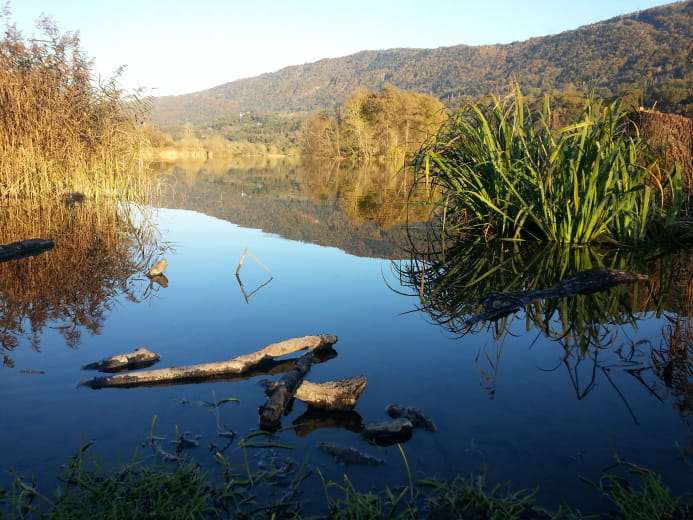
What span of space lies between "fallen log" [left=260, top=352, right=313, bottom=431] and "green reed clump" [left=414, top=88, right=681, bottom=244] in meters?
3.69

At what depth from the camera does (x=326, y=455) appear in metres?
2.47

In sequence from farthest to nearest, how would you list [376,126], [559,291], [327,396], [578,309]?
1. [376,126]
2. [559,291]
3. [578,309]
4. [327,396]

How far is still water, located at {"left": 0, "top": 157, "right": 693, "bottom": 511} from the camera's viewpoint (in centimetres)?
245

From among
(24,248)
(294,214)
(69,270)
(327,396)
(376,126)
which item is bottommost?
(294,214)

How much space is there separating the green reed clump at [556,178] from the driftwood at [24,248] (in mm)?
4928

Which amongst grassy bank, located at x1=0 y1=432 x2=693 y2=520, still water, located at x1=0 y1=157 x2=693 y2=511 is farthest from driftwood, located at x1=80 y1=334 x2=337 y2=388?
grassy bank, located at x1=0 y1=432 x2=693 y2=520

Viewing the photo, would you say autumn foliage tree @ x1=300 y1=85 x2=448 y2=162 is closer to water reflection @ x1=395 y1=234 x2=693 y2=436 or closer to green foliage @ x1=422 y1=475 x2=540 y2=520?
water reflection @ x1=395 y1=234 x2=693 y2=436

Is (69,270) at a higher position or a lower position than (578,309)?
higher

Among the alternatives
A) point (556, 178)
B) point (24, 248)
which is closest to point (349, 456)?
point (556, 178)

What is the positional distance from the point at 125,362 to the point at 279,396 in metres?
1.24

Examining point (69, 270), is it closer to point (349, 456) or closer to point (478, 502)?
point (349, 456)

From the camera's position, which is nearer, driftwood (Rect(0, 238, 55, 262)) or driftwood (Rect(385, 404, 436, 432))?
driftwood (Rect(385, 404, 436, 432))

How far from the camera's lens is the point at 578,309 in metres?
4.39

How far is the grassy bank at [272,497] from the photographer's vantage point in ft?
6.47
